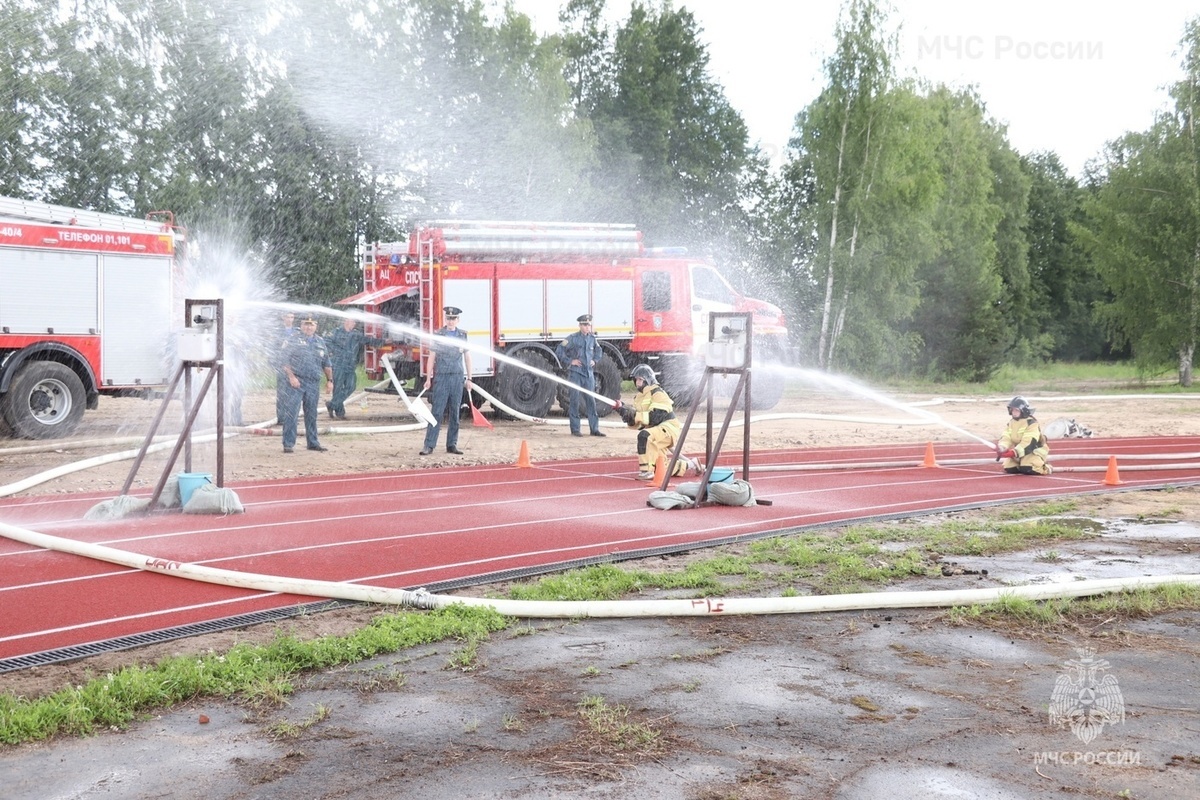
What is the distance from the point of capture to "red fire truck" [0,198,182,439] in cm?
1443

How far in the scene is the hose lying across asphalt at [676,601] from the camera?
6.21 metres

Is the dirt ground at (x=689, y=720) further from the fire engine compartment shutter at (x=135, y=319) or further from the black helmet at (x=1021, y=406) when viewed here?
the fire engine compartment shutter at (x=135, y=319)

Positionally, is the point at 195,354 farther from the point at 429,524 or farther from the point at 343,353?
the point at 343,353

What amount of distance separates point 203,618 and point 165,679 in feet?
4.12

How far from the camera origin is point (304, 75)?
104ft

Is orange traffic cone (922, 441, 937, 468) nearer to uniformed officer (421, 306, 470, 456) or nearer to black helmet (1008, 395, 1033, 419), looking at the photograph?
black helmet (1008, 395, 1033, 419)

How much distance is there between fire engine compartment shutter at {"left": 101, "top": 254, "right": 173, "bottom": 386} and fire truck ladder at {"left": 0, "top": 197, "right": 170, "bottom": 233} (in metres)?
0.44

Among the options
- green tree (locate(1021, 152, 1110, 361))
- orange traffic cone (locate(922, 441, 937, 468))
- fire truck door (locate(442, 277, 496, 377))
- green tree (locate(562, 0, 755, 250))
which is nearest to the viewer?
orange traffic cone (locate(922, 441, 937, 468))

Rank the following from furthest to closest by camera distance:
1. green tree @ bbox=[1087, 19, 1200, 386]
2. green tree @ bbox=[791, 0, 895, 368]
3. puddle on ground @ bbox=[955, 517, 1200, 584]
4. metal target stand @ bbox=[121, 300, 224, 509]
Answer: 1. green tree @ bbox=[791, 0, 895, 368]
2. green tree @ bbox=[1087, 19, 1200, 386]
3. metal target stand @ bbox=[121, 300, 224, 509]
4. puddle on ground @ bbox=[955, 517, 1200, 584]

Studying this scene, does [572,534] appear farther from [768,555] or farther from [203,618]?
[203,618]

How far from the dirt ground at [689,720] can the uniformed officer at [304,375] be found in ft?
24.2

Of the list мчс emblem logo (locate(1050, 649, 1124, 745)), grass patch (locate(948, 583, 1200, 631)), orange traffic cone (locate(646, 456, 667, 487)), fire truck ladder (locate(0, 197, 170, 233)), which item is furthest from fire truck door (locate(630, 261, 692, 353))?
мчс emblem logo (locate(1050, 649, 1124, 745))

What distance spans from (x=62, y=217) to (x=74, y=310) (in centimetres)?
128

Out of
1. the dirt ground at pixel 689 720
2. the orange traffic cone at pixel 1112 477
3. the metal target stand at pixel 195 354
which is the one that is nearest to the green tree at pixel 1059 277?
the orange traffic cone at pixel 1112 477
